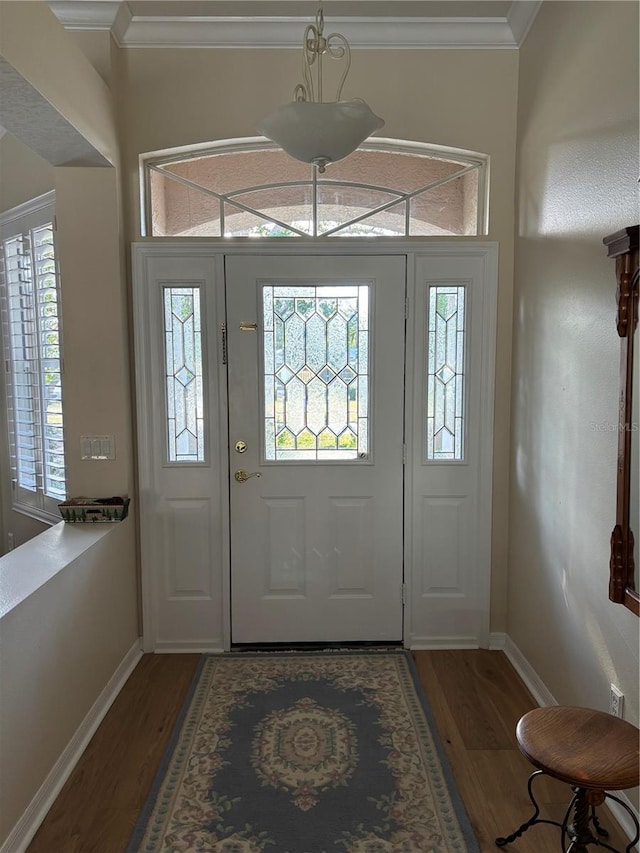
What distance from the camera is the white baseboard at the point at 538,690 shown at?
1897mm

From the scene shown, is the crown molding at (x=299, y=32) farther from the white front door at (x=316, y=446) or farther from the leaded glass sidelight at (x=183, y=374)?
the leaded glass sidelight at (x=183, y=374)

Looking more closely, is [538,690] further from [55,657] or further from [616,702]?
[55,657]

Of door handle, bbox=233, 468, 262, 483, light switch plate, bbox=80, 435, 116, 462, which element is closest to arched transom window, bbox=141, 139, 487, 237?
light switch plate, bbox=80, 435, 116, 462

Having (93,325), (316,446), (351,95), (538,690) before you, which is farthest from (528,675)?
(351,95)

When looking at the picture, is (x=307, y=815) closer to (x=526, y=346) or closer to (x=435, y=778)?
(x=435, y=778)

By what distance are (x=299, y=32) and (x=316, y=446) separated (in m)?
1.99

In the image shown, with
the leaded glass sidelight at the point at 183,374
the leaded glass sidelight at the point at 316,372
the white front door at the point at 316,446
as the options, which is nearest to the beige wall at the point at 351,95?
the leaded glass sidelight at the point at 183,374

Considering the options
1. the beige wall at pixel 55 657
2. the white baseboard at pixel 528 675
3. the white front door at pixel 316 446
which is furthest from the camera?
the white front door at pixel 316 446

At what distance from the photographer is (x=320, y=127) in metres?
1.72

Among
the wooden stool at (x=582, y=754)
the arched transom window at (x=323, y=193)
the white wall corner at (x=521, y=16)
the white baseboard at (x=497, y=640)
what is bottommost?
the white baseboard at (x=497, y=640)

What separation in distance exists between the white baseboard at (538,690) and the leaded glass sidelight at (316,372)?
4.10 ft

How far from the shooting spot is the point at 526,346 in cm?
282

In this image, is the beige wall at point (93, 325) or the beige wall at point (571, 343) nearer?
the beige wall at point (571, 343)

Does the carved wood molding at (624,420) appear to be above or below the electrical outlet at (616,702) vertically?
above
